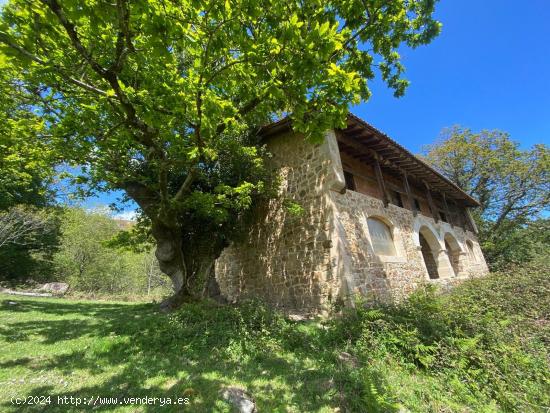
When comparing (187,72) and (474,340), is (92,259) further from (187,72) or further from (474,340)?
(474,340)

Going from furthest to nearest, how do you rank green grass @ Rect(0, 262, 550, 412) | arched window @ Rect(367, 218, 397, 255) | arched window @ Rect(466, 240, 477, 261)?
arched window @ Rect(466, 240, 477, 261), arched window @ Rect(367, 218, 397, 255), green grass @ Rect(0, 262, 550, 412)

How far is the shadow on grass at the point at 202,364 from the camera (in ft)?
9.64

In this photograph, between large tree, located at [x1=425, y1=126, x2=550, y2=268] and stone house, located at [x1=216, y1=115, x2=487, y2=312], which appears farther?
large tree, located at [x1=425, y1=126, x2=550, y2=268]

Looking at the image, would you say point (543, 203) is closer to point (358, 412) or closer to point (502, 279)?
point (502, 279)

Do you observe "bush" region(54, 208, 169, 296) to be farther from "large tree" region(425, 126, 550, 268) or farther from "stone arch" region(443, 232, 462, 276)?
"large tree" region(425, 126, 550, 268)

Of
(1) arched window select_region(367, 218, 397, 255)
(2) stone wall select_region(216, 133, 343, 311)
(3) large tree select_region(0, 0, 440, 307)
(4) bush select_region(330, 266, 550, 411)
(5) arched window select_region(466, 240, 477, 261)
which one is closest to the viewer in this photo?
(3) large tree select_region(0, 0, 440, 307)

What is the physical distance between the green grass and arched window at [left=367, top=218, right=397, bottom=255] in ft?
9.45

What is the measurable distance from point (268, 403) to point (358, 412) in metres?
1.03

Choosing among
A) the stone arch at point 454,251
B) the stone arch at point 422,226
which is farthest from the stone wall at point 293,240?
the stone arch at point 454,251

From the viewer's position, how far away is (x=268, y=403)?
2938 millimetres

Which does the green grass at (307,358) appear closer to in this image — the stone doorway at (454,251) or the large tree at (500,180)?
the stone doorway at (454,251)

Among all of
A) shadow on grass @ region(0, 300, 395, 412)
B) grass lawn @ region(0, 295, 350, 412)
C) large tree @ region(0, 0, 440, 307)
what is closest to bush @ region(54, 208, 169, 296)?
large tree @ region(0, 0, 440, 307)

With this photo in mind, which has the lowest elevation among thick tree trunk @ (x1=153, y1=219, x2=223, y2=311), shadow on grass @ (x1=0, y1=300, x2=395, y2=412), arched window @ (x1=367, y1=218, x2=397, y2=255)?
shadow on grass @ (x1=0, y1=300, x2=395, y2=412)

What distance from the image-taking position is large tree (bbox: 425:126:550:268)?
18.6m
